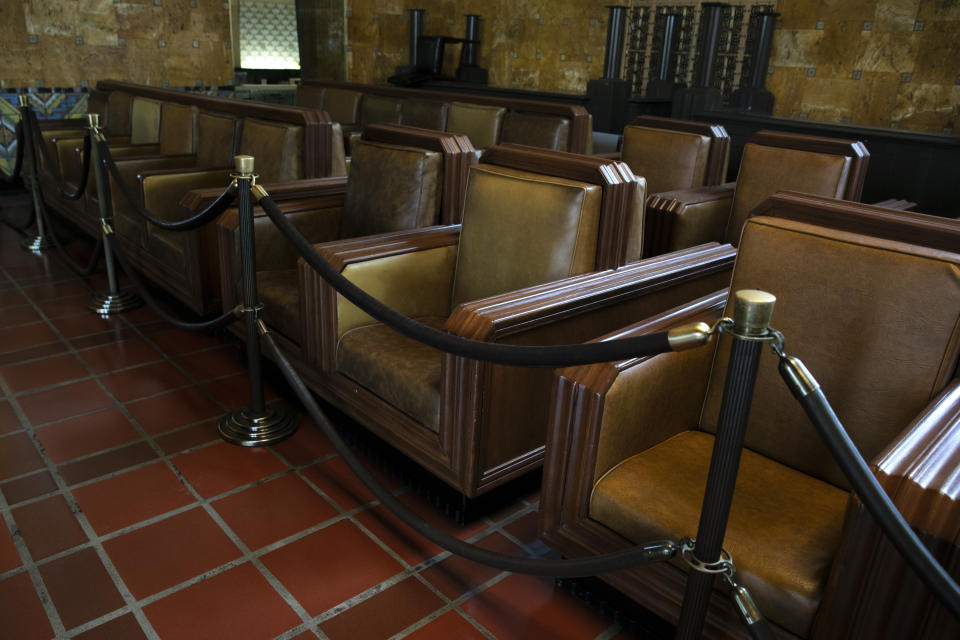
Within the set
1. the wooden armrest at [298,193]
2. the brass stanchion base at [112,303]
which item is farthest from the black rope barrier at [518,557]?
the brass stanchion base at [112,303]

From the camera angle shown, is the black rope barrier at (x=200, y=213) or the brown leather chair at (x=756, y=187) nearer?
the black rope barrier at (x=200, y=213)

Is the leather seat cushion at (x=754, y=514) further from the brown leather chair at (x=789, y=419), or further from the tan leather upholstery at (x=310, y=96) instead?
the tan leather upholstery at (x=310, y=96)

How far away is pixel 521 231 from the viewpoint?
220 centimetres

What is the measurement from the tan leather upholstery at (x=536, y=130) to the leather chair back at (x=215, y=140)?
1.69m

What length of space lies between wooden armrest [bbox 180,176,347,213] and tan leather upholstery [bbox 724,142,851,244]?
6.11 feet

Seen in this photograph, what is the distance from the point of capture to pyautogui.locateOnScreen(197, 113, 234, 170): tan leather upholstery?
3.86 meters

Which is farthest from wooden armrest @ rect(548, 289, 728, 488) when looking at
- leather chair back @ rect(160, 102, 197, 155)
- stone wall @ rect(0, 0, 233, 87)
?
stone wall @ rect(0, 0, 233, 87)

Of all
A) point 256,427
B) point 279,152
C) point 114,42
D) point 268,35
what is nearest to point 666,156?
point 279,152

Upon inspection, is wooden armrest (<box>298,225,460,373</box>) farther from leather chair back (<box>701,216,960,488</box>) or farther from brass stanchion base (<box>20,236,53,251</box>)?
brass stanchion base (<box>20,236,53,251</box>)

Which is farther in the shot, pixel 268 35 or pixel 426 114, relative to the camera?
pixel 268 35

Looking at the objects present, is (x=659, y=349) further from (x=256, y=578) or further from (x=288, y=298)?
(x=288, y=298)

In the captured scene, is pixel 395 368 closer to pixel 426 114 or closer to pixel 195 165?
pixel 195 165

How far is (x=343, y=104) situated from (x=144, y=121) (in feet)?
5.07

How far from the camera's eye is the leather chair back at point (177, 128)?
438 centimetres
